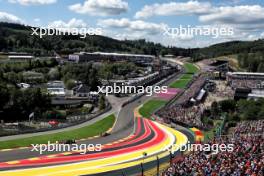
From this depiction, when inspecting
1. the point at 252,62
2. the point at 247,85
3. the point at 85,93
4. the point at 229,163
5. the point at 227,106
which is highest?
the point at 252,62

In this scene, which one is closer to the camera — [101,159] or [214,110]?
[101,159]

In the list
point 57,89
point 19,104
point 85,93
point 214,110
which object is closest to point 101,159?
point 19,104

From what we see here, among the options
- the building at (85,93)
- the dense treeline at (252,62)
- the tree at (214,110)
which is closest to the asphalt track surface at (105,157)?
the tree at (214,110)

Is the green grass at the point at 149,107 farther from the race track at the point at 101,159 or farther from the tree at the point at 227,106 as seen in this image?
the race track at the point at 101,159

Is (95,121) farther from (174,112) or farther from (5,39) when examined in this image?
(5,39)

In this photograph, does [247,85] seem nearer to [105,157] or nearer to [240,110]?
[240,110]
